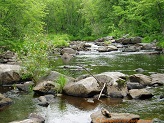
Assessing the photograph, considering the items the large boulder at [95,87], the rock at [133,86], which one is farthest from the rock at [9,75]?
the rock at [133,86]

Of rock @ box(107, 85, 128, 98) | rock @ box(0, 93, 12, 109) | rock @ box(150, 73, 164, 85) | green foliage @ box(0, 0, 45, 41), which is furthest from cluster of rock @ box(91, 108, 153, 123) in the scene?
green foliage @ box(0, 0, 45, 41)

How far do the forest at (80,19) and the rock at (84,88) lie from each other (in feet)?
21.3

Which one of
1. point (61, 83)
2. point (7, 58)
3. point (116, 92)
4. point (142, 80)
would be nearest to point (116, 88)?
point (116, 92)

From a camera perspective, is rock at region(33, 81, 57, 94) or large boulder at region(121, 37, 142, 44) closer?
rock at region(33, 81, 57, 94)

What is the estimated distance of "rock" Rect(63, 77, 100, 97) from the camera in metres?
19.5

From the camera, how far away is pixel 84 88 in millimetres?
19406

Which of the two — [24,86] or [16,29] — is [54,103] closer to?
[24,86]

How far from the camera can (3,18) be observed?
31141 millimetres

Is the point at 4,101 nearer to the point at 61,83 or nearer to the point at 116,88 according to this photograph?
the point at 61,83

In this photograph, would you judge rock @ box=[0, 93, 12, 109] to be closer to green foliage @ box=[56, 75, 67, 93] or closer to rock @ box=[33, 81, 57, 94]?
rock @ box=[33, 81, 57, 94]

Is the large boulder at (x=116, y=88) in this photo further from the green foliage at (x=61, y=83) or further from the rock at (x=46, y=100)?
the rock at (x=46, y=100)

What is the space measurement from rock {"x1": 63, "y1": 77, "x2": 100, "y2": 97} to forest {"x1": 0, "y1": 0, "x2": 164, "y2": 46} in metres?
6.48

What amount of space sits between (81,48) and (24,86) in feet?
101

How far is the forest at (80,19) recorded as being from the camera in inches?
1208
